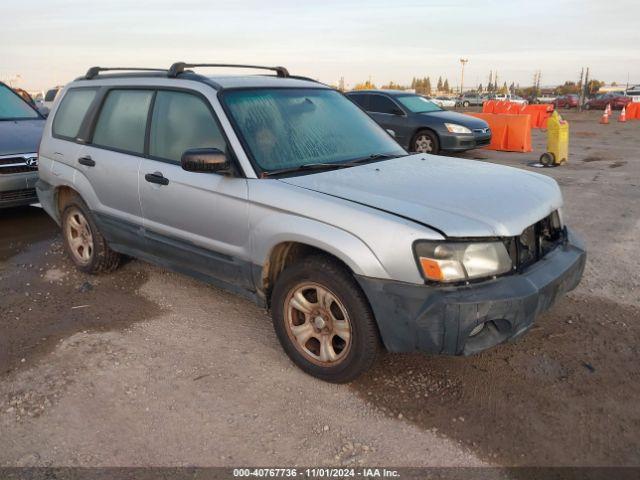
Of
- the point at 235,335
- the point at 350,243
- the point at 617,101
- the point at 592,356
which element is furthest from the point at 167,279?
the point at 617,101

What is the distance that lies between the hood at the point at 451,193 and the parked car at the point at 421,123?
27.7 ft

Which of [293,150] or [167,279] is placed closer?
[293,150]

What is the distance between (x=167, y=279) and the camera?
16.1ft

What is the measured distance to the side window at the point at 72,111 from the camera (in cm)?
479

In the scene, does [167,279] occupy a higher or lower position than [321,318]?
lower

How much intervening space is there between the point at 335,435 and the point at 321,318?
652 millimetres

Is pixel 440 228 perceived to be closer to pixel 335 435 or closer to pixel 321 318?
pixel 321 318

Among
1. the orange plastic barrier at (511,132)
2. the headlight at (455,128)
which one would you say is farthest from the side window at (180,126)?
the orange plastic barrier at (511,132)

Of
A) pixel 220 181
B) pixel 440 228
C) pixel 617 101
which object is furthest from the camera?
pixel 617 101

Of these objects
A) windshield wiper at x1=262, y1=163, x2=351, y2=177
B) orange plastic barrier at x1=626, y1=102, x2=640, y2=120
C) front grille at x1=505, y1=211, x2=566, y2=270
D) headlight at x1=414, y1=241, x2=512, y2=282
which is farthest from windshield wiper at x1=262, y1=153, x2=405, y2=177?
orange plastic barrier at x1=626, y1=102, x2=640, y2=120

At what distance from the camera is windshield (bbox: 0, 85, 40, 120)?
7.69 meters

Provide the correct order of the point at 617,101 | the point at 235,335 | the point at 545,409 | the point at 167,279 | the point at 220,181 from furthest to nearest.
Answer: the point at 617,101 → the point at 167,279 → the point at 235,335 → the point at 220,181 → the point at 545,409

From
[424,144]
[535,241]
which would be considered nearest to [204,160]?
[535,241]

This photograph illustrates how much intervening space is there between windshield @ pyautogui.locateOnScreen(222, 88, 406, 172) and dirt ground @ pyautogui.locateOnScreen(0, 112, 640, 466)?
1.27 metres
